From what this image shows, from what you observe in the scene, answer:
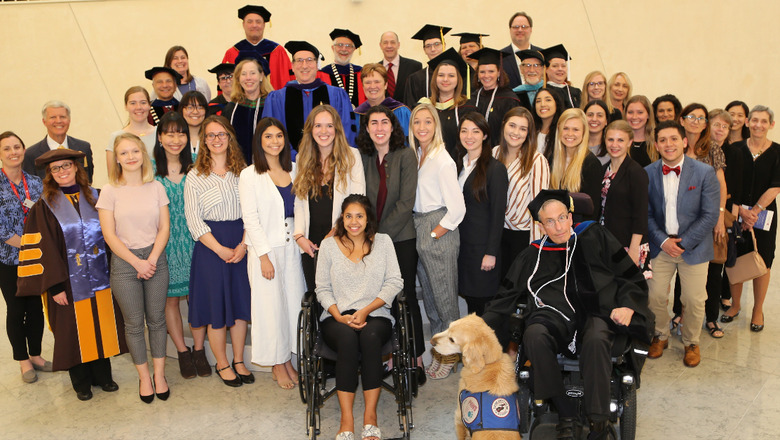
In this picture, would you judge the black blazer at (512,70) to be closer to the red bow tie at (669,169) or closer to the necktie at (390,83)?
the necktie at (390,83)

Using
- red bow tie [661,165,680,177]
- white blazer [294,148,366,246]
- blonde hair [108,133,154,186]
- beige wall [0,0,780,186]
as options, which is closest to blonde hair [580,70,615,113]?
red bow tie [661,165,680,177]

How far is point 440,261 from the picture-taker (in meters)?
3.67

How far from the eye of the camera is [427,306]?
3.92m

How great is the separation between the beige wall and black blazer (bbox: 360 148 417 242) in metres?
4.86

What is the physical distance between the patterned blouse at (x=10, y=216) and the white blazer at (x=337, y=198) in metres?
1.88

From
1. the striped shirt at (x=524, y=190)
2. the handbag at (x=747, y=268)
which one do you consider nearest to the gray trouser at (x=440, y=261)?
the striped shirt at (x=524, y=190)

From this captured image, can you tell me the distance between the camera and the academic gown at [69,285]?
3.58 metres

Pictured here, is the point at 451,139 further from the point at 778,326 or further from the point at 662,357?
the point at 778,326

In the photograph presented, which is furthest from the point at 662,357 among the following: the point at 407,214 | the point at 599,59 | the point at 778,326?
the point at 599,59

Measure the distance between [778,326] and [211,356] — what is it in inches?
170

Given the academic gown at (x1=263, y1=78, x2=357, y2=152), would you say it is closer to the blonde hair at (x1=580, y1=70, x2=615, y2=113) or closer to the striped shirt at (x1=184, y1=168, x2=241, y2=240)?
the striped shirt at (x1=184, y1=168, x2=241, y2=240)

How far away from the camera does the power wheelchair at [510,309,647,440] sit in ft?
9.32

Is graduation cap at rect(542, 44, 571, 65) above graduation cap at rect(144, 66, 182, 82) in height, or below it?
below

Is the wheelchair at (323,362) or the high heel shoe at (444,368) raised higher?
the wheelchair at (323,362)
